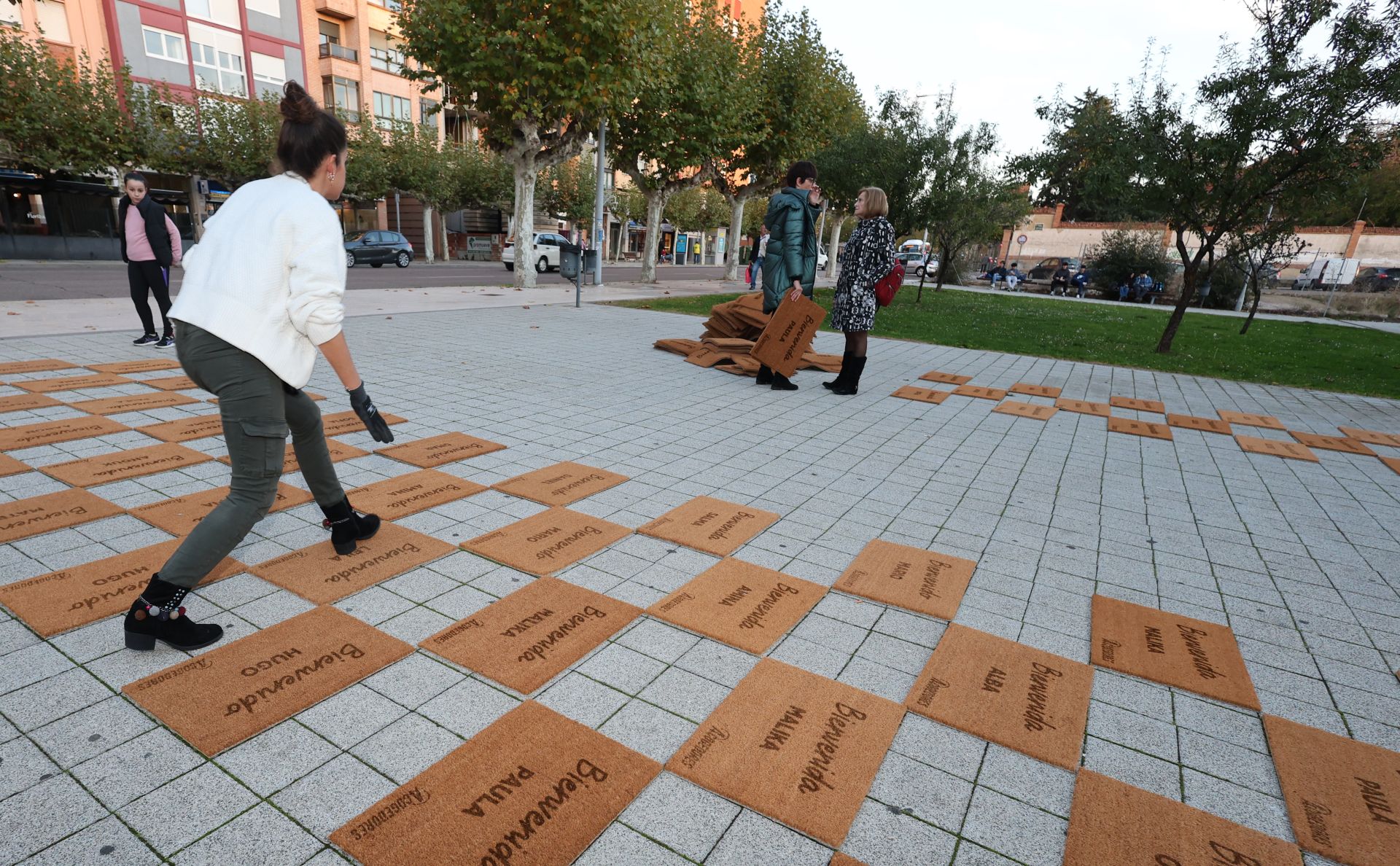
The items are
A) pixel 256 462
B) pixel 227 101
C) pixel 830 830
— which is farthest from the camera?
pixel 227 101

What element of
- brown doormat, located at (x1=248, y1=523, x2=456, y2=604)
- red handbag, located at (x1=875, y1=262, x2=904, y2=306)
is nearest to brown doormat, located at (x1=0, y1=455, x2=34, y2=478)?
brown doormat, located at (x1=248, y1=523, x2=456, y2=604)

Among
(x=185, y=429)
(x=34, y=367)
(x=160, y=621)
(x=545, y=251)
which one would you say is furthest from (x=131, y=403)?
(x=545, y=251)

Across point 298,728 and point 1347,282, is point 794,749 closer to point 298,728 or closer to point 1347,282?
point 298,728

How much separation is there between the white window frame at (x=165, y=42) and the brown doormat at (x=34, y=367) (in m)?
32.7

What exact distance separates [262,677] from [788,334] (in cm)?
586

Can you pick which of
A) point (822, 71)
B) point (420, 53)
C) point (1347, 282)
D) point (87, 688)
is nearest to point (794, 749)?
point (87, 688)

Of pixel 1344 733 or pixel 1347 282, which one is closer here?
pixel 1344 733

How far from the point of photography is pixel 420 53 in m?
15.7

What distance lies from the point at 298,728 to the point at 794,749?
5.21 ft

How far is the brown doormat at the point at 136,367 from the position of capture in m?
6.71

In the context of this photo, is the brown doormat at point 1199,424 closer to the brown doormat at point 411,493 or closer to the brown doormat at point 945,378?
the brown doormat at point 945,378

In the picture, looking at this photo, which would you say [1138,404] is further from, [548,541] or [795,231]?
[548,541]

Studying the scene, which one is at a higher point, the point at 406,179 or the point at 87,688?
the point at 406,179

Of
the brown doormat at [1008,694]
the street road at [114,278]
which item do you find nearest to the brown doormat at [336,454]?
the brown doormat at [1008,694]
